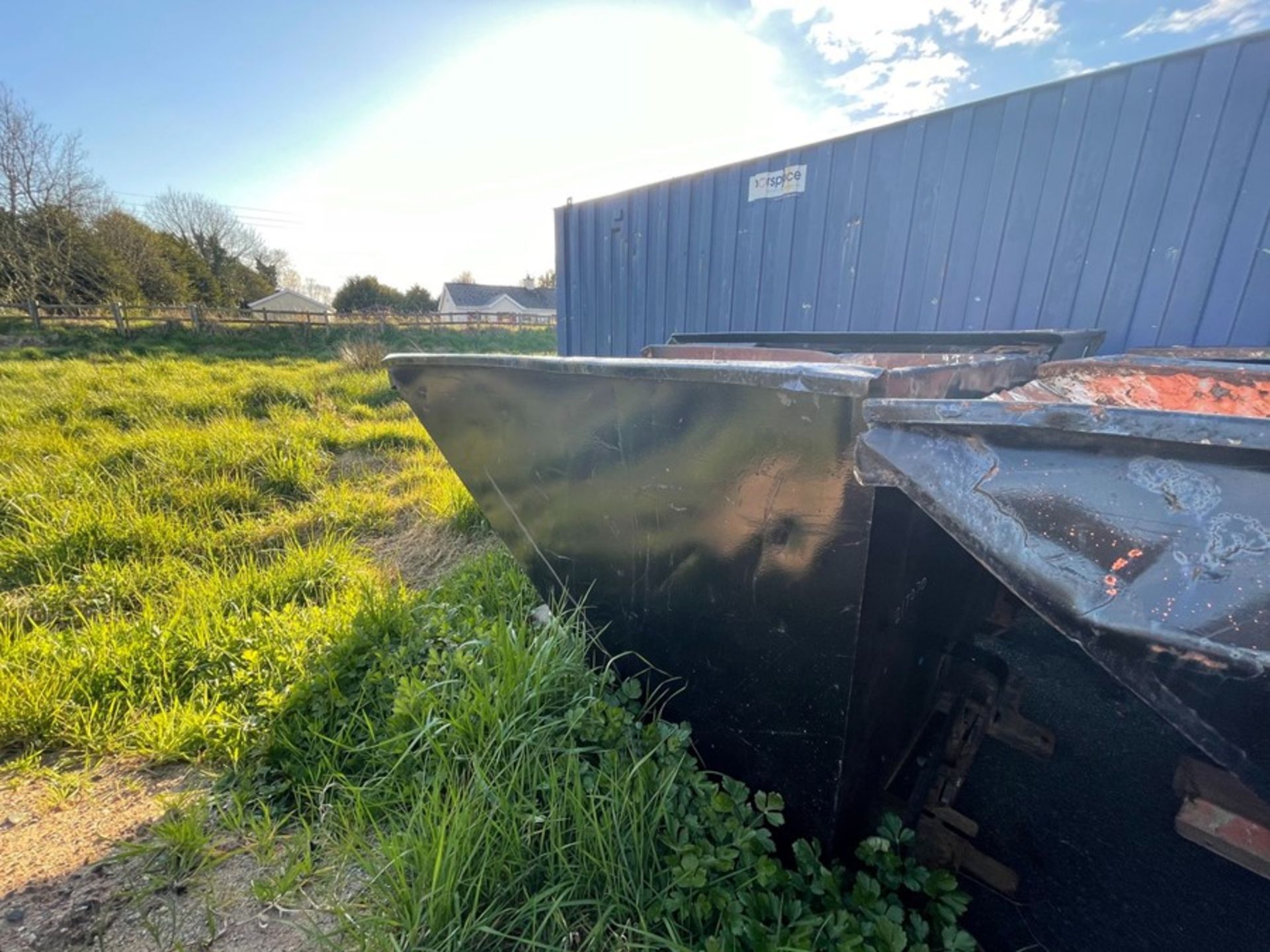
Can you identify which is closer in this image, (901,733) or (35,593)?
(901,733)

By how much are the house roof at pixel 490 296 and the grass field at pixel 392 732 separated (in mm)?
42264

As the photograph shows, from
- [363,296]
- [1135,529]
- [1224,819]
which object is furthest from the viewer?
[363,296]

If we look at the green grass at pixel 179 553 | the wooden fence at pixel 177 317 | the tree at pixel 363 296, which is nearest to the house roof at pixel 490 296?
the tree at pixel 363 296

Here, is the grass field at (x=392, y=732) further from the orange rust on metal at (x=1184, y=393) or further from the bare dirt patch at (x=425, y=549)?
the orange rust on metal at (x=1184, y=393)

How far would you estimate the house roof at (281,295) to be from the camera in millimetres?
34656

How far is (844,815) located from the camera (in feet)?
3.94

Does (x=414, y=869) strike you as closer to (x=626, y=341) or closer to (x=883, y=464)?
(x=883, y=464)

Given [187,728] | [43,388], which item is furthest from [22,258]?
[187,728]

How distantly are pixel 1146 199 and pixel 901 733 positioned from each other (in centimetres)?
270

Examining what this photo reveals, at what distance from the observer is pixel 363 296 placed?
33.9 m

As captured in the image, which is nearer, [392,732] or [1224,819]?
[1224,819]

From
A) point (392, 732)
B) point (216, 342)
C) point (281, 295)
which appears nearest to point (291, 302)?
point (281, 295)

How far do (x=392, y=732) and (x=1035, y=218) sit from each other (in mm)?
3665

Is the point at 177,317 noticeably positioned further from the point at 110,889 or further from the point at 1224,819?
the point at 1224,819
